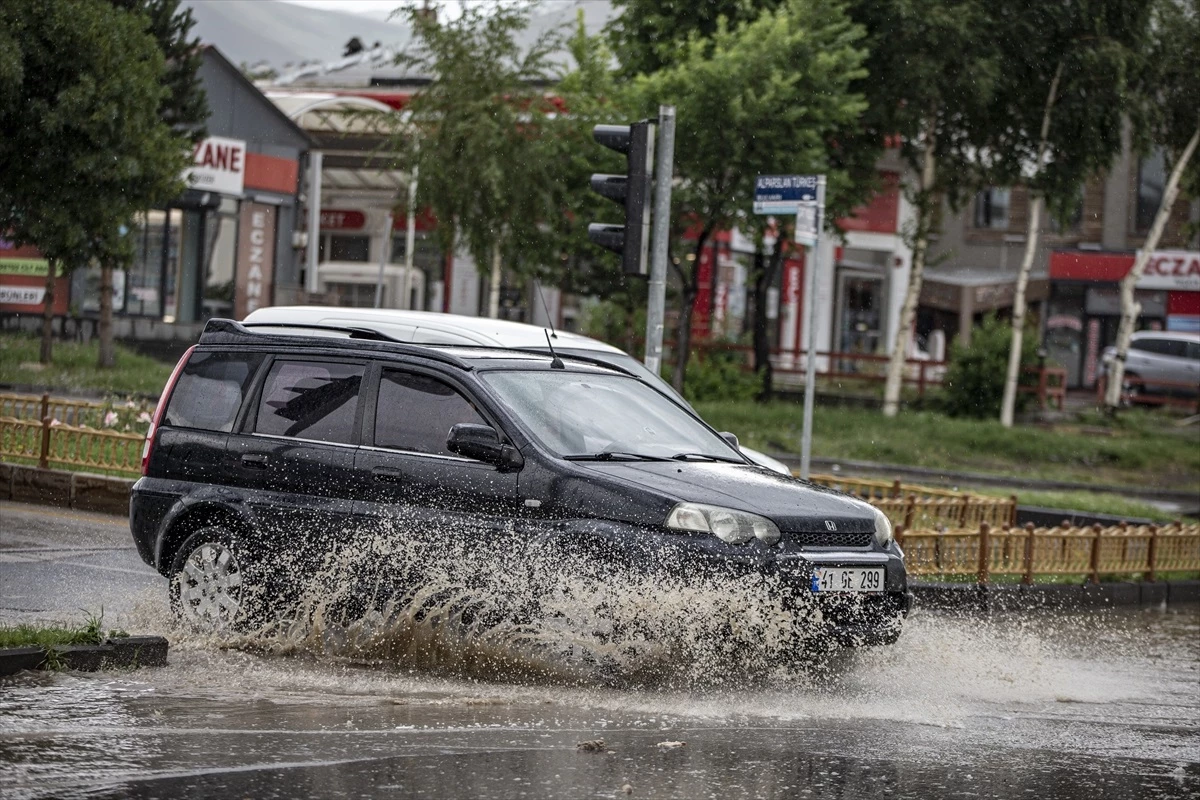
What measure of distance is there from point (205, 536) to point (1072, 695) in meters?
Answer: 4.62

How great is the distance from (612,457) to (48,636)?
2.73 meters

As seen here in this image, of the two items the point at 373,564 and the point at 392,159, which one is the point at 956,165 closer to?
the point at 392,159

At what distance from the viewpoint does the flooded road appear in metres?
5.71

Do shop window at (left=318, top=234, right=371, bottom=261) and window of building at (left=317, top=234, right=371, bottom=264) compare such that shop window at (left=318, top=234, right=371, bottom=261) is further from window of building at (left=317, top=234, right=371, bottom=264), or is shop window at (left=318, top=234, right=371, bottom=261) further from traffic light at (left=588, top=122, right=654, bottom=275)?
traffic light at (left=588, top=122, right=654, bottom=275)

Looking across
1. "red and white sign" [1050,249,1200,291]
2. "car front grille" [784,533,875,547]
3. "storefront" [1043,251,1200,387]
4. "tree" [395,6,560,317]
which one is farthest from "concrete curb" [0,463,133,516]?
"storefront" [1043,251,1200,387]

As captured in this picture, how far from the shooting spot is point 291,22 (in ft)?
301

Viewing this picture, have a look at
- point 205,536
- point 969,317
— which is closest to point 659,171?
point 205,536

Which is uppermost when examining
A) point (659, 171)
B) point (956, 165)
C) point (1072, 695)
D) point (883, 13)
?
point (883, 13)

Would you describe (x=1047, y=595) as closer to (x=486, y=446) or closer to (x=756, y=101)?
(x=486, y=446)

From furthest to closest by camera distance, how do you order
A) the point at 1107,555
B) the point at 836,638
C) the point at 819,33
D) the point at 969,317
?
1. the point at 969,317
2. the point at 819,33
3. the point at 1107,555
4. the point at 836,638

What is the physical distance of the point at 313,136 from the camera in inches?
1950

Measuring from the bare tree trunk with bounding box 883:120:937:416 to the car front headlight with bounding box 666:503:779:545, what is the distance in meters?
28.6

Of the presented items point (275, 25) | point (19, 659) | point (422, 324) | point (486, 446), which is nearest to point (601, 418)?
point (486, 446)

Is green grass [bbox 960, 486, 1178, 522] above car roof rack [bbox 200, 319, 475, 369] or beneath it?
beneath
